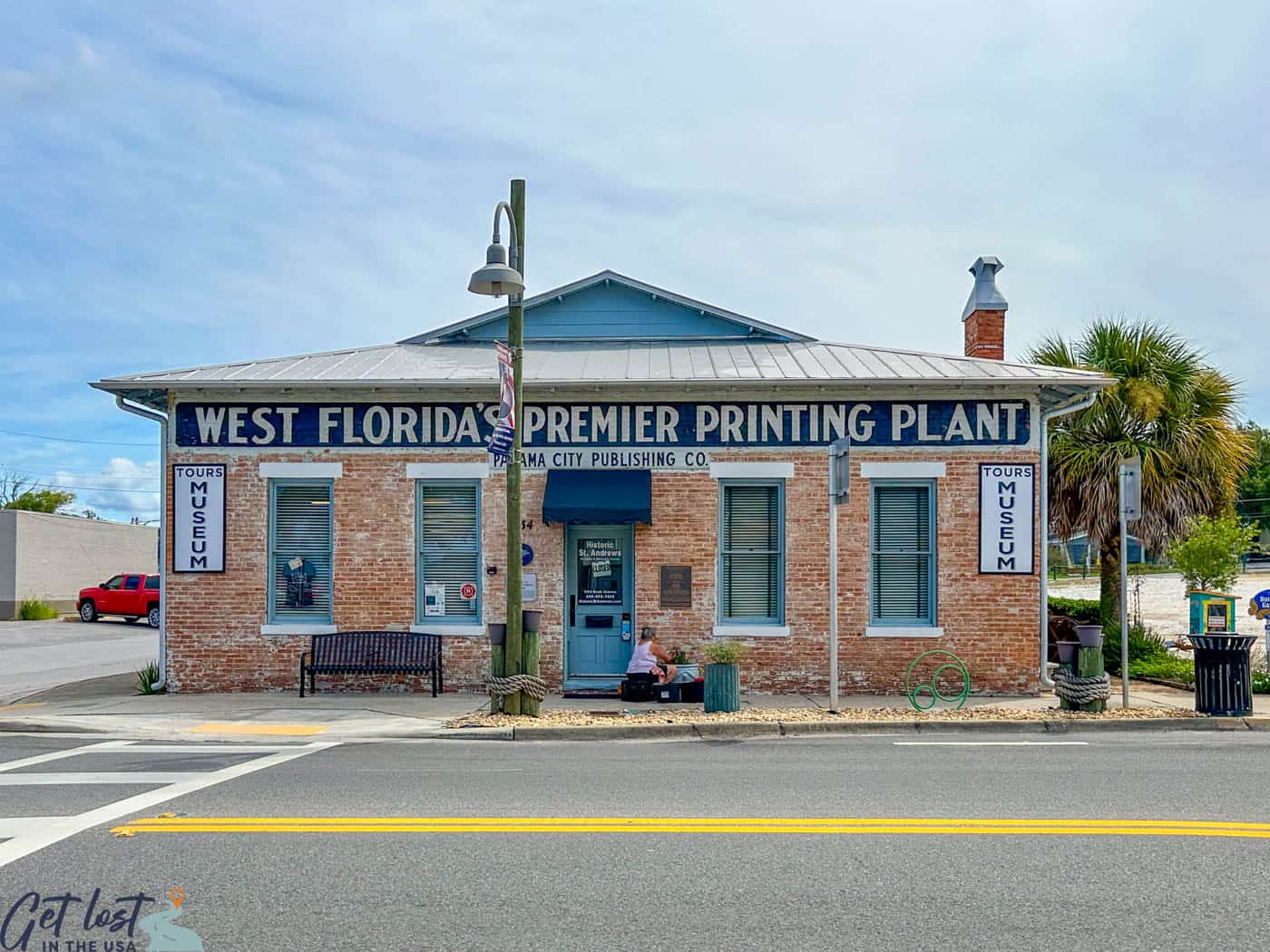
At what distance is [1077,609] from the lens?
22.5 meters

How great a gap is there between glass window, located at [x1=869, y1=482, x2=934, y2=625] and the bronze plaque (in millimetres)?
2504

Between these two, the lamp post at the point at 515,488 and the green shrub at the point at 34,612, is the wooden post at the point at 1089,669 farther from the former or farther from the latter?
the green shrub at the point at 34,612

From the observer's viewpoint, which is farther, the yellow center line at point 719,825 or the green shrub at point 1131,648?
the green shrub at point 1131,648

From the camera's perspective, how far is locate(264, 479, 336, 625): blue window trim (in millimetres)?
15242

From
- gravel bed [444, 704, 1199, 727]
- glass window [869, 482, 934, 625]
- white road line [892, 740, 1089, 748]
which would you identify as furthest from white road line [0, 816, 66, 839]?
glass window [869, 482, 934, 625]

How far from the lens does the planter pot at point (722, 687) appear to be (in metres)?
12.9

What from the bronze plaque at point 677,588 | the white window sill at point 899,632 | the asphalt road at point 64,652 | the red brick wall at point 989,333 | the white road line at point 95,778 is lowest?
the asphalt road at point 64,652

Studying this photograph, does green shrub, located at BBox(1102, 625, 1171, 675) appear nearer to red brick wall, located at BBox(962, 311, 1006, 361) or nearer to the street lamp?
red brick wall, located at BBox(962, 311, 1006, 361)

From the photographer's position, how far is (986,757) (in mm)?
10156

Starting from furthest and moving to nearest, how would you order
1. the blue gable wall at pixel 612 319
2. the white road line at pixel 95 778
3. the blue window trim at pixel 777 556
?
the blue gable wall at pixel 612 319
the blue window trim at pixel 777 556
the white road line at pixel 95 778

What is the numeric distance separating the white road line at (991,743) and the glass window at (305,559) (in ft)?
26.9

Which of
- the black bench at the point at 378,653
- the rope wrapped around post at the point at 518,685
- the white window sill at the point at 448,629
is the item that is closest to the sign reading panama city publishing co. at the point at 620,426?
the white window sill at the point at 448,629

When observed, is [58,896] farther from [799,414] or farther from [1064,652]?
[1064,652]

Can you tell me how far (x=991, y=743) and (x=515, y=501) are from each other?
5596 mm
